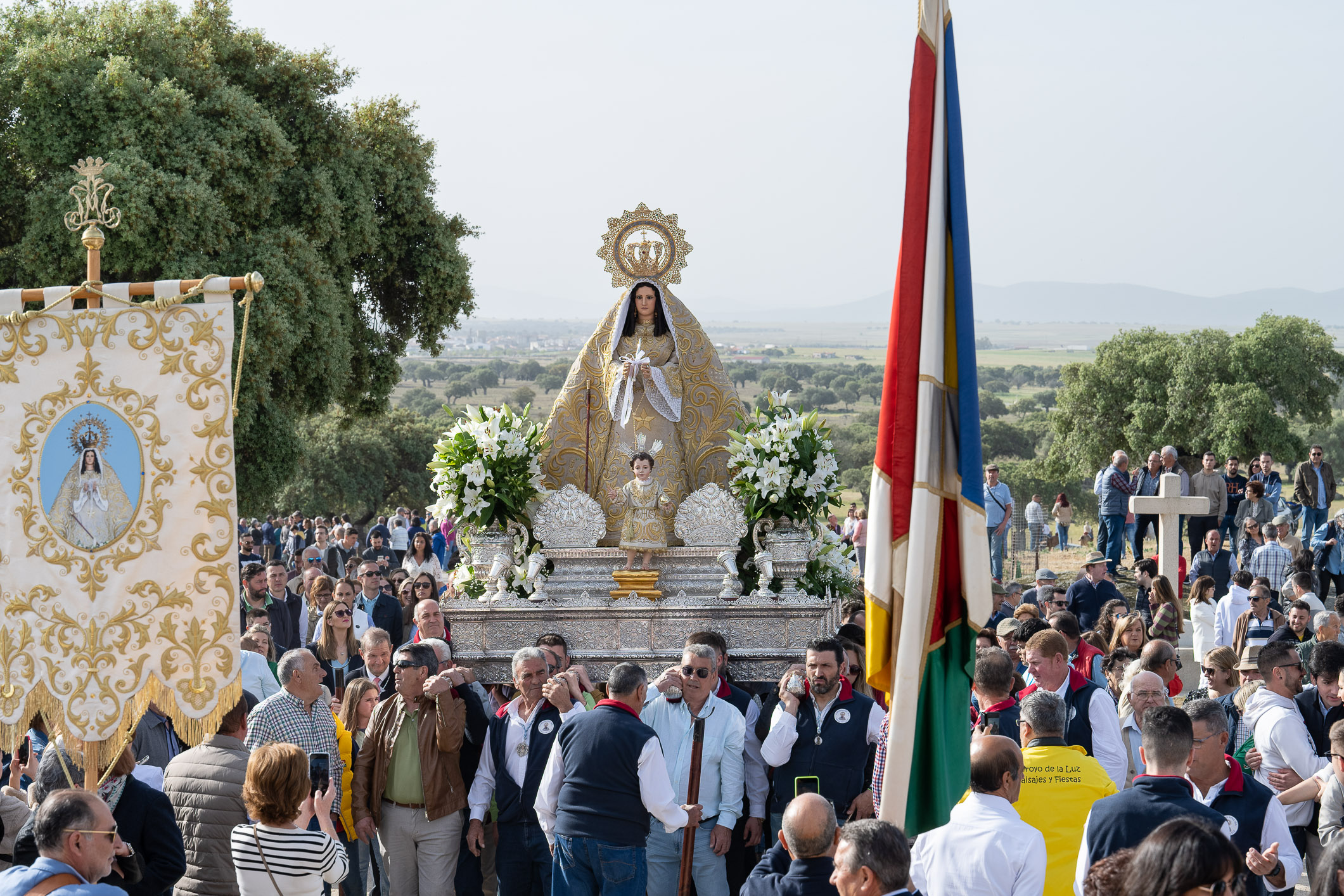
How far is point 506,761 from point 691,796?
1.04 m

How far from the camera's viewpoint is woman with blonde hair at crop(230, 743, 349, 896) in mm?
5586

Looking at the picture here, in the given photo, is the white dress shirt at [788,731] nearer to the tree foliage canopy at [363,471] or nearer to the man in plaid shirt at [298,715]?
the man in plaid shirt at [298,715]

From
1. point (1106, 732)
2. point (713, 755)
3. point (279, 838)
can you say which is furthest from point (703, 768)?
point (279, 838)

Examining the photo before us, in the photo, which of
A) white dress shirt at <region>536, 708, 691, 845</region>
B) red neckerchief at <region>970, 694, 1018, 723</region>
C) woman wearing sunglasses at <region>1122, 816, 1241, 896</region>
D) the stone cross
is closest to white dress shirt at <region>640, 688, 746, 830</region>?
white dress shirt at <region>536, 708, 691, 845</region>

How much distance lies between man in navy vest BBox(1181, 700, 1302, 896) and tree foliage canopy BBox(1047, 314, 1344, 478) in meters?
29.4

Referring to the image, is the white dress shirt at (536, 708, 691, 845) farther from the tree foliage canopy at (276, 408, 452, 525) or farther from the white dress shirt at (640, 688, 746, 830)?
the tree foliage canopy at (276, 408, 452, 525)

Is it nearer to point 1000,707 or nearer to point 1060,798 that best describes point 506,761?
point 1000,707

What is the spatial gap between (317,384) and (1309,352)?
26142 millimetres

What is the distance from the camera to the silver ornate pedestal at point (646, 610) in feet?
34.9

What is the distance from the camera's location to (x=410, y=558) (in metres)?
16.5

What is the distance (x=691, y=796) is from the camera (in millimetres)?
7613

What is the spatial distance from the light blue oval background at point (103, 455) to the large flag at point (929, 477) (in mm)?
3417

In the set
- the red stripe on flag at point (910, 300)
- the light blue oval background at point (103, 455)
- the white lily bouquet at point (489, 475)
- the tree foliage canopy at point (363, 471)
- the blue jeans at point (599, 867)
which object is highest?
the red stripe on flag at point (910, 300)

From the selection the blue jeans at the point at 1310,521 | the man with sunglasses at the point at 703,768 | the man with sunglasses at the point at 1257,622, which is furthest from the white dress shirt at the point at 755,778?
the blue jeans at the point at 1310,521
